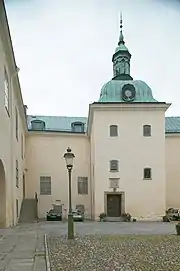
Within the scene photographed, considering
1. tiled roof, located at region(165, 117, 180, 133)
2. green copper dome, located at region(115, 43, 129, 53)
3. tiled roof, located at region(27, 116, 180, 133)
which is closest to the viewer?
green copper dome, located at region(115, 43, 129, 53)

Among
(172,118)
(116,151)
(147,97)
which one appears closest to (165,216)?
(116,151)

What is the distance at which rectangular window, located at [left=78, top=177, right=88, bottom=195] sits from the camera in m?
45.3

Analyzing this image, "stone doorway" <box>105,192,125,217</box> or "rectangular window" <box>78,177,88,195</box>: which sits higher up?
"rectangular window" <box>78,177,88,195</box>

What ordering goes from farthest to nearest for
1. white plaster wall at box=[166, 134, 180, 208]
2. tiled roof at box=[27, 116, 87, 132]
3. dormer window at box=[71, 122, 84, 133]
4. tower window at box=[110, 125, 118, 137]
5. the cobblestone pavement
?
1. tiled roof at box=[27, 116, 87, 132]
2. dormer window at box=[71, 122, 84, 133]
3. white plaster wall at box=[166, 134, 180, 208]
4. tower window at box=[110, 125, 118, 137]
5. the cobblestone pavement

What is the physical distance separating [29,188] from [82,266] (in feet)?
115

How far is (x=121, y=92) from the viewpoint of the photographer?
42250mm

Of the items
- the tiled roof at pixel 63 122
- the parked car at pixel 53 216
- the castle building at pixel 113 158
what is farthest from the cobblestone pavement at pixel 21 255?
the tiled roof at pixel 63 122

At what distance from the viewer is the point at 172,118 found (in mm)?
54031

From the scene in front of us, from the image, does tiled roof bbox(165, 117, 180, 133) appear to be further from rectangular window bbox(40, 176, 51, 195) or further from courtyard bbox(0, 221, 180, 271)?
courtyard bbox(0, 221, 180, 271)

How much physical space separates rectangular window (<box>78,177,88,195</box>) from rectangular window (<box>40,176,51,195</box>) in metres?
2.81

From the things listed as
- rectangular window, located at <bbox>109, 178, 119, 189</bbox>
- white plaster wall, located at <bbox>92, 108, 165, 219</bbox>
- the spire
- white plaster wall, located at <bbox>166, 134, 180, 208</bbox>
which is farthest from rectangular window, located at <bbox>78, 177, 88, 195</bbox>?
the spire

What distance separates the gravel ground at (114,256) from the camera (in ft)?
33.0

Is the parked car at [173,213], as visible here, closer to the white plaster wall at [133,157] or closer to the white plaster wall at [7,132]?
the white plaster wall at [133,157]

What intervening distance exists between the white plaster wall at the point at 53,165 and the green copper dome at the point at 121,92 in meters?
6.11
